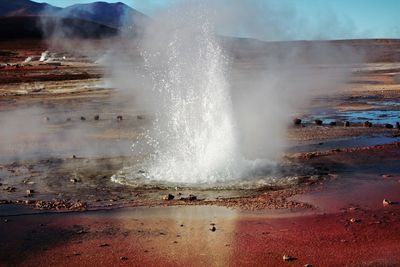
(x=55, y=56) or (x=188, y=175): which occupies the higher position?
(x=55, y=56)

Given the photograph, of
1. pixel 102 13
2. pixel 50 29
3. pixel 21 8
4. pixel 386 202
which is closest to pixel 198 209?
pixel 386 202

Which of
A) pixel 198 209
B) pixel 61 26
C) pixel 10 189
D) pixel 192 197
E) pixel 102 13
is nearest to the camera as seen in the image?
pixel 198 209

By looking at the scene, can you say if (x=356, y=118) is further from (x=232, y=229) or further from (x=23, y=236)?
(x=23, y=236)

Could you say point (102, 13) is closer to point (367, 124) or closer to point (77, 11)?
point (77, 11)

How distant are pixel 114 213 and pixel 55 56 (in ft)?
124

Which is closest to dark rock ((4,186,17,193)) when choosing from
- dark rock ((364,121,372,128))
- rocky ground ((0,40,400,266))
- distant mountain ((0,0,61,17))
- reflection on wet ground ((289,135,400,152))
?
rocky ground ((0,40,400,266))

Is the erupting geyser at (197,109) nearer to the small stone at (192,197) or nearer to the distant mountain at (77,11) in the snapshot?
the small stone at (192,197)

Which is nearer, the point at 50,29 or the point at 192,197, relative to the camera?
the point at 192,197

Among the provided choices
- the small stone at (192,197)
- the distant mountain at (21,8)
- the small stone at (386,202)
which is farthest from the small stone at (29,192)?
the distant mountain at (21,8)

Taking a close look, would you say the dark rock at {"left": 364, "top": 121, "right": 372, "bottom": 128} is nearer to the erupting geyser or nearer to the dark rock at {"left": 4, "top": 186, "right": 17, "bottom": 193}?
the erupting geyser

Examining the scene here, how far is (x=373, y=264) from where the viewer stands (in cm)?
453

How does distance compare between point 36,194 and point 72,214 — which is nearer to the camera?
point 72,214

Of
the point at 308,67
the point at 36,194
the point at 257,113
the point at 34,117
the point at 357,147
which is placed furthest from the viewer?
the point at 308,67

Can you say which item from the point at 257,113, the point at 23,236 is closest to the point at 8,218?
the point at 23,236
